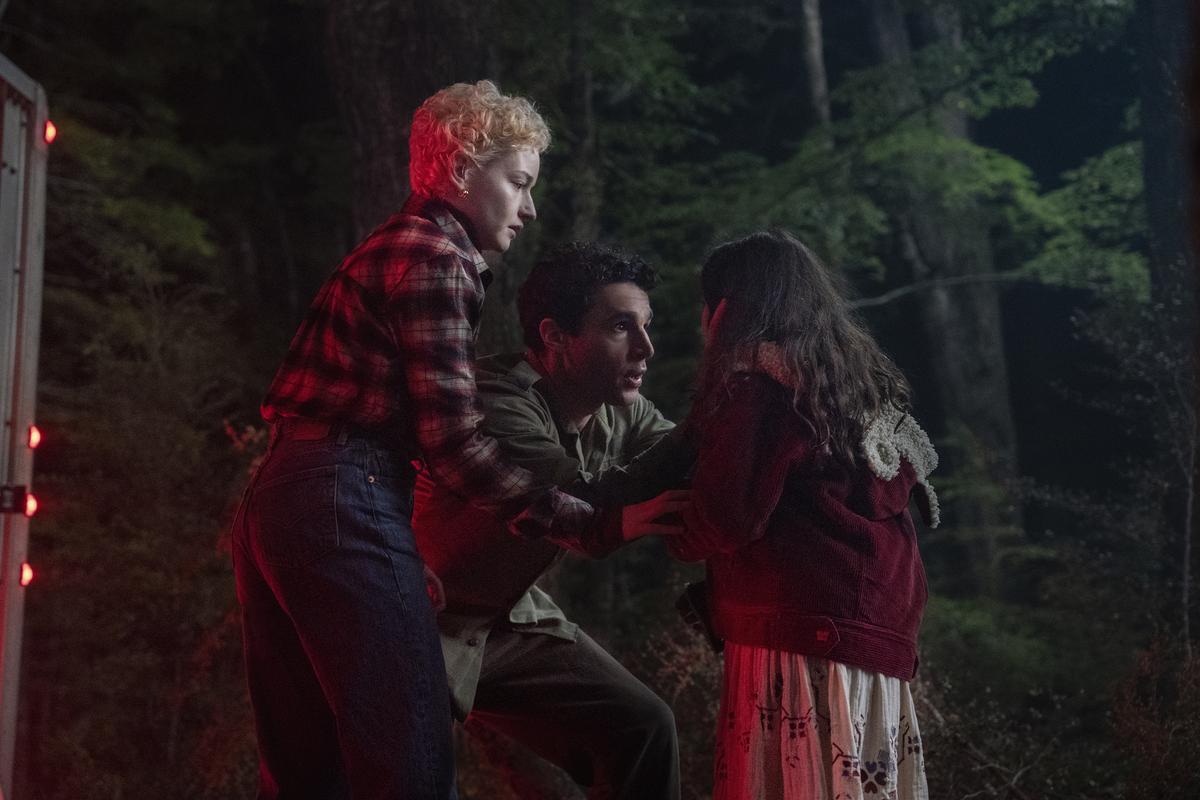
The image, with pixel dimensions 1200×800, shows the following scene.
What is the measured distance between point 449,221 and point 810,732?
1381mm

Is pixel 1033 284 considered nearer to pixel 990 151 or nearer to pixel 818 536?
pixel 990 151

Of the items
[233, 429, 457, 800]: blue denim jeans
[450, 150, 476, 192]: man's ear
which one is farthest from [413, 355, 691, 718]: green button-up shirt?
[450, 150, 476, 192]: man's ear

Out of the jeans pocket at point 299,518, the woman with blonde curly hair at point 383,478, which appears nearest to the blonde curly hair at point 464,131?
the woman with blonde curly hair at point 383,478

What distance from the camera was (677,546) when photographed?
2791 mm

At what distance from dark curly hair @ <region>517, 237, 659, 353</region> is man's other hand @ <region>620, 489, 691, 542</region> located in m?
0.71

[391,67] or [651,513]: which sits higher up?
[391,67]

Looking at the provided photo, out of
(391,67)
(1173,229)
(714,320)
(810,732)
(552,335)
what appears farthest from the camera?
(1173,229)

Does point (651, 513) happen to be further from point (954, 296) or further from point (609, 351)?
point (954, 296)

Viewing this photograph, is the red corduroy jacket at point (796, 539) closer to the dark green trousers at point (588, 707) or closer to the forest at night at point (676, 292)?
the dark green trousers at point (588, 707)

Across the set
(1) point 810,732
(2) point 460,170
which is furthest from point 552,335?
(1) point 810,732

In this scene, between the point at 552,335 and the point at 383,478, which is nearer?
the point at 383,478

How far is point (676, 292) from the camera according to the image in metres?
10.7

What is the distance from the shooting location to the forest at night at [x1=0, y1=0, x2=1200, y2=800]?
5609 millimetres

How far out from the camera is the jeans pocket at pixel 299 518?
8.13 ft
